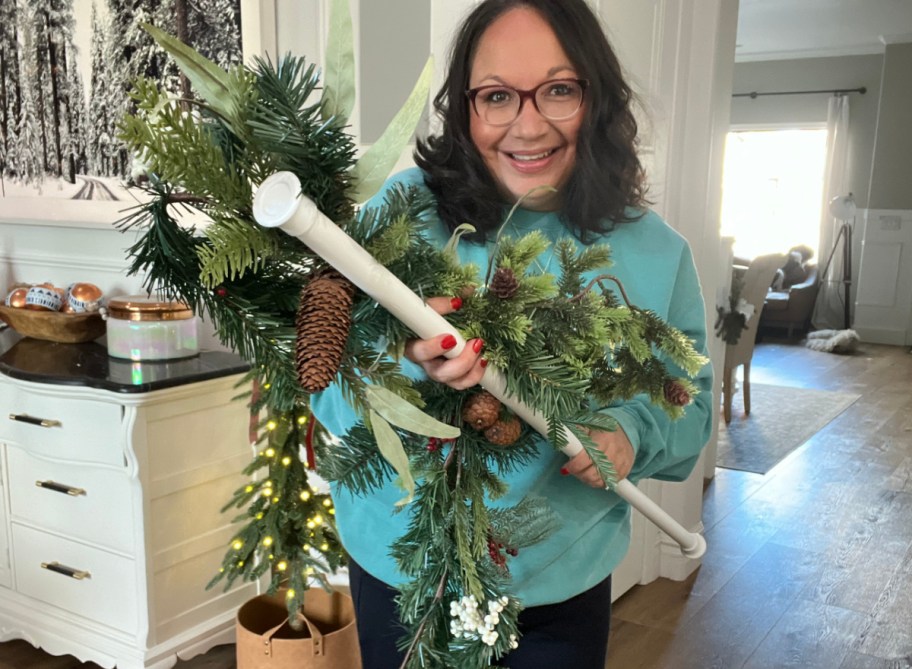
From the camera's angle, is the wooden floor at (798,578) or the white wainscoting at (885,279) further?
the white wainscoting at (885,279)

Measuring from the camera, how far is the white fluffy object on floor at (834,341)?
7.30 metres

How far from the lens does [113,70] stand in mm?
2453

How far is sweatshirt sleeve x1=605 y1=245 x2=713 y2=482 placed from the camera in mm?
854

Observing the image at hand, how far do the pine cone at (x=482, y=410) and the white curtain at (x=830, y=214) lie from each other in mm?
8312

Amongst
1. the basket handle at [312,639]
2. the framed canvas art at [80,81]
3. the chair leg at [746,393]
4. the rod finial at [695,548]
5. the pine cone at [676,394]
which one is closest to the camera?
the pine cone at [676,394]

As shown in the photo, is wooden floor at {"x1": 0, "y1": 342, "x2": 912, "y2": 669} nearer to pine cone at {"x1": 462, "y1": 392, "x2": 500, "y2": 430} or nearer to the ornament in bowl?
the ornament in bowl

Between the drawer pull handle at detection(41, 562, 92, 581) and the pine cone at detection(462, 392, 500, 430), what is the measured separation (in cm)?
180

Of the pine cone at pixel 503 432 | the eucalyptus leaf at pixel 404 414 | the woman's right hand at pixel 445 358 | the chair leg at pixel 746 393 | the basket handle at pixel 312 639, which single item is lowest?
the chair leg at pixel 746 393

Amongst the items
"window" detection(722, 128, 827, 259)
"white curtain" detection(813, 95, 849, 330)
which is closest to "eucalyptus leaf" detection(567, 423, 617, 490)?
"white curtain" detection(813, 95, 849, 330)

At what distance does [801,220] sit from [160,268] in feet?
30.5

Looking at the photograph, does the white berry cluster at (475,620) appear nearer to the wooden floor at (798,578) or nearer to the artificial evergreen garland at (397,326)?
the artificial evergreen garland at (397,326)

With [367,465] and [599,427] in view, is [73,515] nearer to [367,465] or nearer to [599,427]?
[367,465]

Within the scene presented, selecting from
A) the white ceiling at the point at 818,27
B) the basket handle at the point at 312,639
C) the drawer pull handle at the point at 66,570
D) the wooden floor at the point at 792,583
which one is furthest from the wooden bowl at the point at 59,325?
the white ceiling at the point at 818,27

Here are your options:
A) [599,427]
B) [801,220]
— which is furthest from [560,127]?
[801,220]
